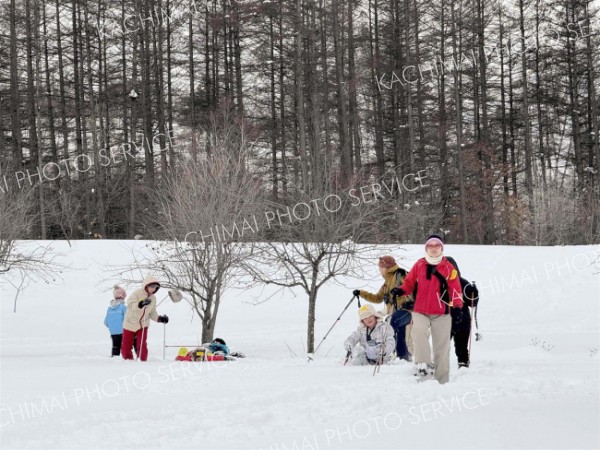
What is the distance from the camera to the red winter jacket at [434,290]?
679 cm

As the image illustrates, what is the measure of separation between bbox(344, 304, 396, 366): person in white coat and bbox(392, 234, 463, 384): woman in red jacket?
232cm

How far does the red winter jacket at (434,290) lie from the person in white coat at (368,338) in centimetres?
242

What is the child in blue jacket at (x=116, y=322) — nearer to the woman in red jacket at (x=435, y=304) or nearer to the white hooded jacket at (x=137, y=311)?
the white hooded jacket at (x=137, y=311)

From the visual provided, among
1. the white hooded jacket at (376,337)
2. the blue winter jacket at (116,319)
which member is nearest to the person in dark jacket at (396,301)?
the white hooded jacket at (376,337)

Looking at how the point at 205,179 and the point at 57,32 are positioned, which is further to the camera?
the point at 57,32

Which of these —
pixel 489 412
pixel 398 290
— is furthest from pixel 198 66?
pixel 489 412

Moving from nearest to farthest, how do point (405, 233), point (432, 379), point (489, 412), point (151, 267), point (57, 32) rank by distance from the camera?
point (489, 412) < point (432, 379) < point (151, 267) < point (405, 233) < point (57, 32)

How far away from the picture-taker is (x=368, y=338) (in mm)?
9531

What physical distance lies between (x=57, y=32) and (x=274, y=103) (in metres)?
9.74

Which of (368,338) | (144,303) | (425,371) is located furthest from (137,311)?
(425,371)

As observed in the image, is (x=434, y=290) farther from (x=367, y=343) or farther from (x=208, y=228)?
(x=208, y=228)

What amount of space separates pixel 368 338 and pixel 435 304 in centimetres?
289

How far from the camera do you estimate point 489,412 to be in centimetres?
521

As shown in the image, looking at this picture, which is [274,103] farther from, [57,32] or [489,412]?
[489,412]
